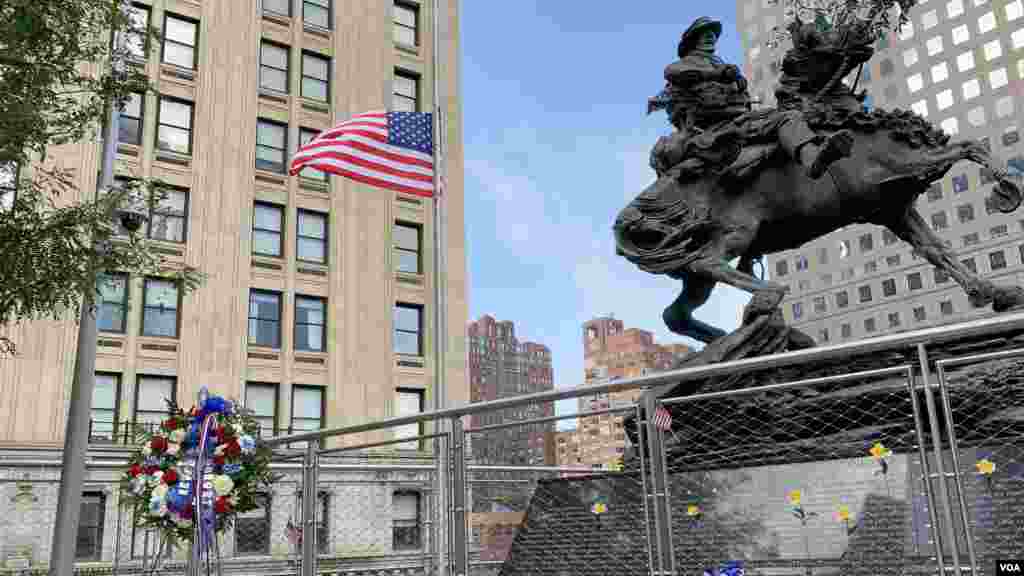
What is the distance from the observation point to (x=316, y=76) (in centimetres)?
3453

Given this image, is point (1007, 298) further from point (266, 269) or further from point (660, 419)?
point (266, 269)

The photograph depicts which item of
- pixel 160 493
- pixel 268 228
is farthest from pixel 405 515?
pixel 160 493

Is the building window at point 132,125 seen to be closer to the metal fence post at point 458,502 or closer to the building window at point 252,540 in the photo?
the building window at point 252,540

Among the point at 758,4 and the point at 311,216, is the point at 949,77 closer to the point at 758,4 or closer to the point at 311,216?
the point at 758,4

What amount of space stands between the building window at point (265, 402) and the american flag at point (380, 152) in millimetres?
14316

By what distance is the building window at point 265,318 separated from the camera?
3075cm

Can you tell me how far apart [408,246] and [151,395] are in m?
11.0

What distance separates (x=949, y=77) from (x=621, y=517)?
80.7 m

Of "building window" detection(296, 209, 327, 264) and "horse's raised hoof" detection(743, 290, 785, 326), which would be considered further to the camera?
"building window" detection(296, 209, 327, 264)

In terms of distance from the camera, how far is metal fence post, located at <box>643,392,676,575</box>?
525 cm

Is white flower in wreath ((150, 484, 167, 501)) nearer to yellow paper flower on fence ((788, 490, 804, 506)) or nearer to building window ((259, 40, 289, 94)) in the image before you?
yellow paper flower on fence ((788, 490, 804, 506))

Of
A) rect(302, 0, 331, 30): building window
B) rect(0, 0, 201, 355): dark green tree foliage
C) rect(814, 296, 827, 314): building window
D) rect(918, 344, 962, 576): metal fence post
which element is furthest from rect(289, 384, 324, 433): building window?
rect(814, 296, 827, 314): building window

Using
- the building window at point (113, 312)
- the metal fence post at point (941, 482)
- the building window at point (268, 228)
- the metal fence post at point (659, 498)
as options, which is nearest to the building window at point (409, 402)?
the building window at point (268, 228)

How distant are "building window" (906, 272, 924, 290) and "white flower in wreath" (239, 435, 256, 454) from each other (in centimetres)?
7303
